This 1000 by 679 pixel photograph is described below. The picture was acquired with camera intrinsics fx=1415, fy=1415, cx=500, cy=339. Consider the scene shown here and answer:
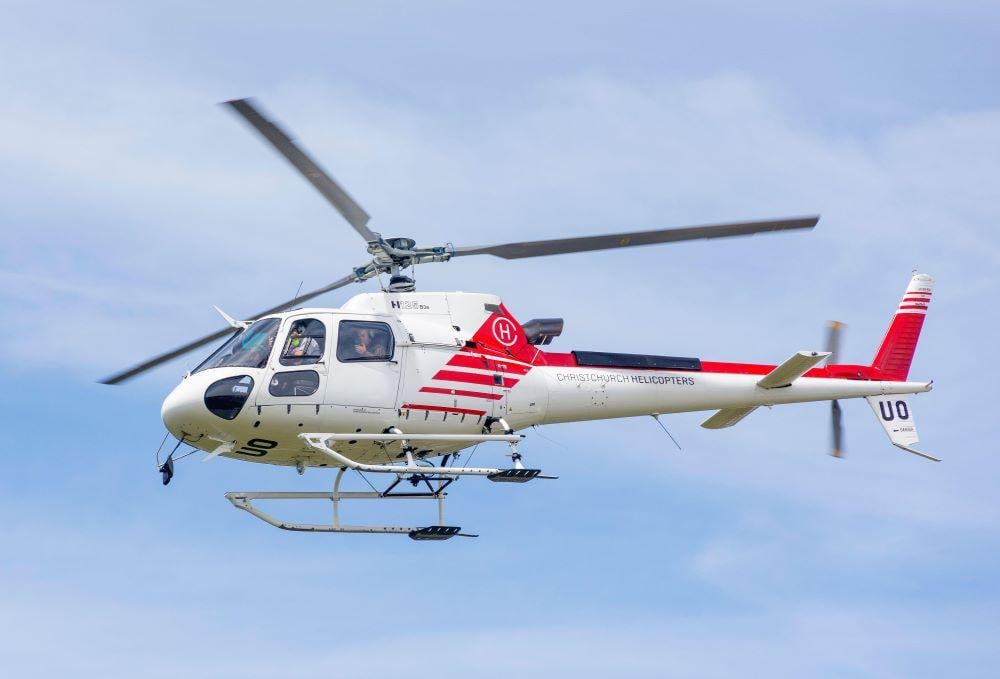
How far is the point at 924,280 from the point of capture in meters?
26.0

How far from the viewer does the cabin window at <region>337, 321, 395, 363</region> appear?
64.5ft

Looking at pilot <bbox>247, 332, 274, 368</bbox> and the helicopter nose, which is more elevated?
pilot <bbox>247, 332, 274, 368</bbox>

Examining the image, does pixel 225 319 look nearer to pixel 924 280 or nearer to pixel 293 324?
pixel 293 324

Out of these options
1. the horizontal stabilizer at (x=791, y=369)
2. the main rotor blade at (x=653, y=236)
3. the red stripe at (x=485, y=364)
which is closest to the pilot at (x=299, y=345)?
the red stripe at (x=485, y=364)

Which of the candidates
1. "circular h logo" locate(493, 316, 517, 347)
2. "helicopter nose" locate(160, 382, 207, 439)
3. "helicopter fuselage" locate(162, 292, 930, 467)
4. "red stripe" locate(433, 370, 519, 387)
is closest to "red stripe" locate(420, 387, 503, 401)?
"helicopter fuselage" locate(162, 292, 930, 467)

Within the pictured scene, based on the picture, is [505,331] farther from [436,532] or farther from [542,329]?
[436,532]

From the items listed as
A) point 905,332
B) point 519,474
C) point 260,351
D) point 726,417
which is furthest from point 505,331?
Result: point 905,332

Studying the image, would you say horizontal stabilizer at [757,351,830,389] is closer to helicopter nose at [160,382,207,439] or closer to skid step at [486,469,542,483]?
skid step at [486,469,542,483]

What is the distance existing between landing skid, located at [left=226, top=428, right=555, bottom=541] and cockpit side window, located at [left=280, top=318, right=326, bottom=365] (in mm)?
1050

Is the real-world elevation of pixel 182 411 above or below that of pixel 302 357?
below

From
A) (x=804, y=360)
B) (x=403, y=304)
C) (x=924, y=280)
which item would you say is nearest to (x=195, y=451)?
(x=403, y=304)

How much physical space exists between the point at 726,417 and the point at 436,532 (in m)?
6.28

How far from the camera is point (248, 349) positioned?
63.4ft

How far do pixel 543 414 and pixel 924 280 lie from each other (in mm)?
8810
